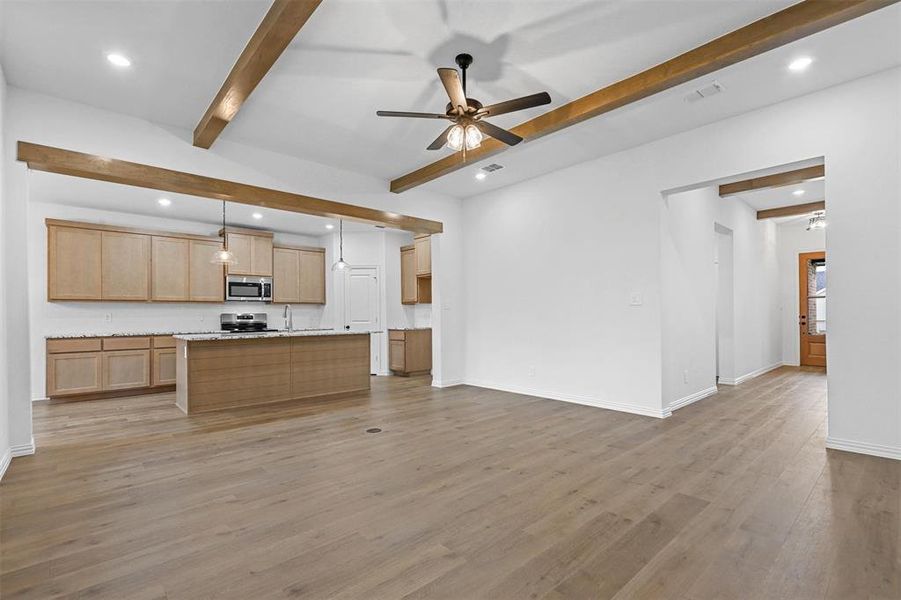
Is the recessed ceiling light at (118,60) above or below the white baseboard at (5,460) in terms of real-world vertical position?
above

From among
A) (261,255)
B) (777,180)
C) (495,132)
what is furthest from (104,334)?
(777,180)

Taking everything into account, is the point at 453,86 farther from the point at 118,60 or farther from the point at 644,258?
the point at 644,258

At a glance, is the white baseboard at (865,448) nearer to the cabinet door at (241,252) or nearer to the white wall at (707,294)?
the white wall at (707,294)

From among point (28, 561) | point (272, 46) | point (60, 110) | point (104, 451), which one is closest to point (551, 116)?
point (272, 46)

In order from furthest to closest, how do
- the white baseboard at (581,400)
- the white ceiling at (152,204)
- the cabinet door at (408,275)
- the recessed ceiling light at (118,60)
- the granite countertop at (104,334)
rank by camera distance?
the cabinet door at (408,275) → the granite countertop at (104,334) → the white ceiling at (152,204) → the white baseboard at (581,400) → the recessed ceiling light at (118,60)

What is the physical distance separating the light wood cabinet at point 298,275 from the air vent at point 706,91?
704 centimetres

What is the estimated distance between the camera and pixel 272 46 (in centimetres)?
274

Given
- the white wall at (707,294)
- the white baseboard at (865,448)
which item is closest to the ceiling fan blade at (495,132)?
the white wall at (707,294)

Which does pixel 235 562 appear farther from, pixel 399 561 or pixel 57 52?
pixel 57 52

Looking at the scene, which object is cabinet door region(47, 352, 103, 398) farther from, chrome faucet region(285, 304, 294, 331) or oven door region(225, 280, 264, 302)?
chrome faucet region(285, 304, 294, 331)

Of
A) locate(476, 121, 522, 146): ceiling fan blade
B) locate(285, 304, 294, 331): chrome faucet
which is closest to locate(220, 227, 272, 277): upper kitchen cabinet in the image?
locate(285, 304, 294, 331): chrome faucet

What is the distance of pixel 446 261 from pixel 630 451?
405cm

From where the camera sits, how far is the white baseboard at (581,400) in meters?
4.62

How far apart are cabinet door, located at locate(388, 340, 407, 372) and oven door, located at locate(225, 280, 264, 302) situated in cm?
266
